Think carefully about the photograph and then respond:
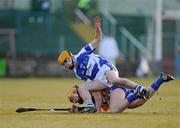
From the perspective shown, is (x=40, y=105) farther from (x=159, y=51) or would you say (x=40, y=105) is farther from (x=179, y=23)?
(x=179, y=23)

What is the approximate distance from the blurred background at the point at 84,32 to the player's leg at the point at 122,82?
1005 inches

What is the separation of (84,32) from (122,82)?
1161 inches

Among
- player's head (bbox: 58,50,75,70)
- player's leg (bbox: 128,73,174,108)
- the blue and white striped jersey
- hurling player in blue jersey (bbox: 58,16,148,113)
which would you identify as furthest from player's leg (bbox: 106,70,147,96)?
player's head (bbox: 58,50,75,70)

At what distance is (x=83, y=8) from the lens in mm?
46344

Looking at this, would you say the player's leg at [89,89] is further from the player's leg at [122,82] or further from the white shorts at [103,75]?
the player's leg at [122,82]

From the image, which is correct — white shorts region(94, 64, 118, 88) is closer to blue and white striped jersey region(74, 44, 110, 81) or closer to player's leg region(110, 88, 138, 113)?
A: blue and white striped jersey region(74, 44, 110, 81)

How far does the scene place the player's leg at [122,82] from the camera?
16312 mm

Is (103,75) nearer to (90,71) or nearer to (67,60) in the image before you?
(90,71)

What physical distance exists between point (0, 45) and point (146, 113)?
28608 mm

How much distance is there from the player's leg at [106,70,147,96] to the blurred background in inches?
1005

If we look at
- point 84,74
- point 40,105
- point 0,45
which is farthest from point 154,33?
point 84,74

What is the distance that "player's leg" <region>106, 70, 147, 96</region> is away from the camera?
1631cm

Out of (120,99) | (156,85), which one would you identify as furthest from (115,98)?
(156,85)

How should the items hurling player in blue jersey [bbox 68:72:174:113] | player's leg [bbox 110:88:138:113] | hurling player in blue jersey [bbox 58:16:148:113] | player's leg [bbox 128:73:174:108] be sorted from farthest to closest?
hurling player in blue jersey [bbox 58:16:148:113] < player's leg [bbox 110:88:138:113] < hurling player in blue jersey [bbox 68:72:174:113] < player's leg [bbox 128:73:174:108]
